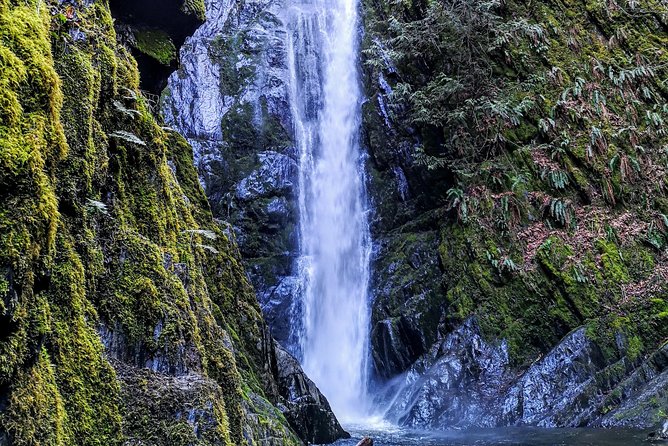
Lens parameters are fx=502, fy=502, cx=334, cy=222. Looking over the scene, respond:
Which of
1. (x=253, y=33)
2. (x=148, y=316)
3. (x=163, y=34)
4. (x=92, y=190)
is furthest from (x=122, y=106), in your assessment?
(x=253, y=33)

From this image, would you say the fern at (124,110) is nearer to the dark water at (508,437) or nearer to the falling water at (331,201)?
the dark water at (508,437)

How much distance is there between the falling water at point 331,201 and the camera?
54.1 ft

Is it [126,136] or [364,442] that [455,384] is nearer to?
[364,442]

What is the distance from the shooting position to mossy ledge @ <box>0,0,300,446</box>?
101 inches

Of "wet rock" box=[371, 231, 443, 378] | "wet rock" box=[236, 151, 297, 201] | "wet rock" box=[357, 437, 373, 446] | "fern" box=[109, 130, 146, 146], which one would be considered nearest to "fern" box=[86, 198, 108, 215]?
"fern" box=[109, 130, 146, 146]

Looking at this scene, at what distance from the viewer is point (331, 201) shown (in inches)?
766

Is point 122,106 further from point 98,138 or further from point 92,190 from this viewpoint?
point 92,190

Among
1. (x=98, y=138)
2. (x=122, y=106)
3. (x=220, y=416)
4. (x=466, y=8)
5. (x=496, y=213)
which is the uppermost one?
(x=466, y=8)

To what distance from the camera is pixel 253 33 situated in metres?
23.8

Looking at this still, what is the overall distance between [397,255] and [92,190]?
14279 millimetres

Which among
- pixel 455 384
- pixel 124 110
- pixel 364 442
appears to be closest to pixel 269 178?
pixel 455 384

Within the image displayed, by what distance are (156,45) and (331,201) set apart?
450 inches

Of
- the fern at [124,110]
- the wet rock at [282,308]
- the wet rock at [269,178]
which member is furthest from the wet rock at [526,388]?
the fern at [124,110]

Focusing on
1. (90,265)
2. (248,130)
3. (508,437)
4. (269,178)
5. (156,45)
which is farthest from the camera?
(248,130)
